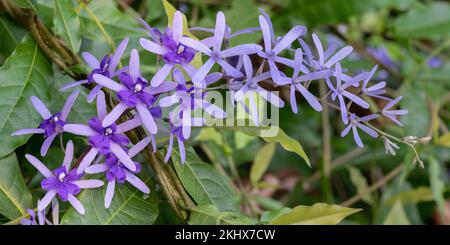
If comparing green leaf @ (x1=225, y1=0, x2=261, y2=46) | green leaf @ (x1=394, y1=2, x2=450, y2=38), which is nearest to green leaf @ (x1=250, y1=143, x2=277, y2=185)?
green leaf @ (x1=225, y1=0, x2=261, y2=46)

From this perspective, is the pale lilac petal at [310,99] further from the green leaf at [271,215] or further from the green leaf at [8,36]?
the green leaf at [8,36]

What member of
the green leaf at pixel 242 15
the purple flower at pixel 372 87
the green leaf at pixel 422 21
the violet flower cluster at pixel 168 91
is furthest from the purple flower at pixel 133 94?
the green leaf at pixel 422 21

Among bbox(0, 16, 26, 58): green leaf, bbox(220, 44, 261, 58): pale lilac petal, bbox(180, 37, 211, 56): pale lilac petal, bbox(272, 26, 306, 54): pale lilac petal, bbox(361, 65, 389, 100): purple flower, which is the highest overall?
bbox(0, 16, 26, 58): green leaf

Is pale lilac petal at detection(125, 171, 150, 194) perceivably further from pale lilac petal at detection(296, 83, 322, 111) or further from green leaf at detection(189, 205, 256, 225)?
pale lilac petal at detection(296, 83, 322, 111)

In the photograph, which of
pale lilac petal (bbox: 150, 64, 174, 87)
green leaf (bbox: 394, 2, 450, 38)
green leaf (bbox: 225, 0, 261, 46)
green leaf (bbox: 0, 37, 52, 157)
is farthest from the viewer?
green leaf (bbox: 394, 2, 450, 38)

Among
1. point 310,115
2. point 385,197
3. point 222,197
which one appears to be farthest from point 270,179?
point 222,197

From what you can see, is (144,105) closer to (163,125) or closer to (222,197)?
(163,125)
